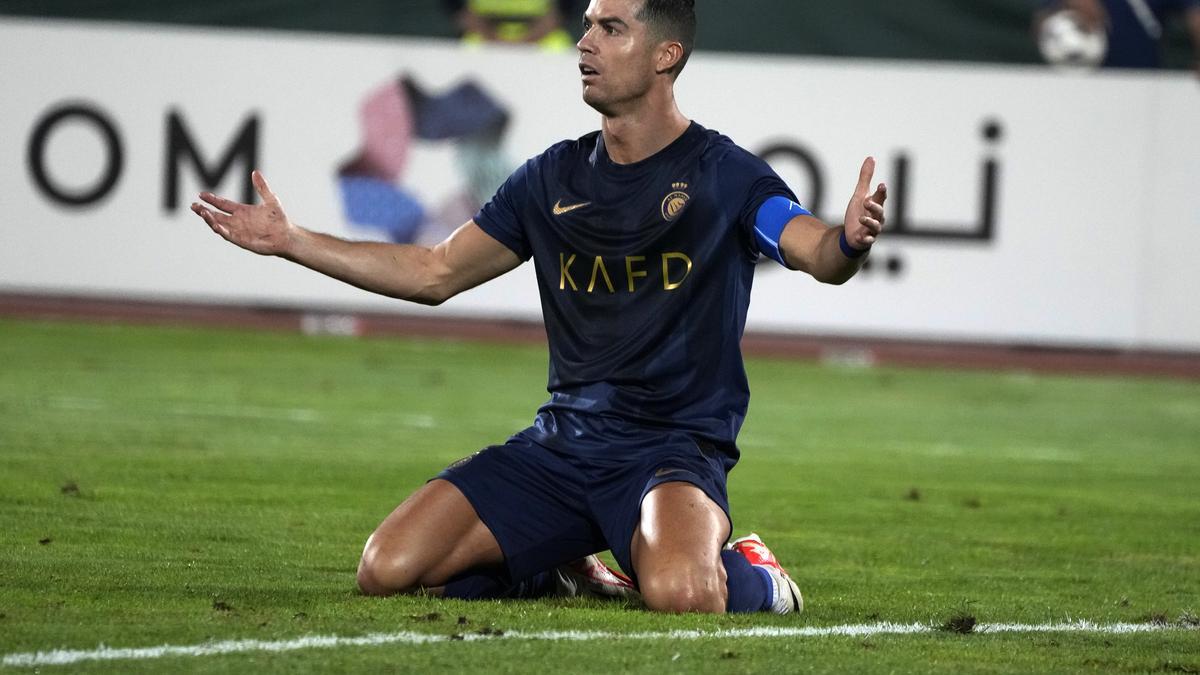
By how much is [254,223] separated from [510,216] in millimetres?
781

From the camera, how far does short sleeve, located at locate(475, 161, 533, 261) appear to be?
18.3 feet

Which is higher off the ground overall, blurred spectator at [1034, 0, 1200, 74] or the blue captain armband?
blurred spectator at [1034, 0, 1200, 74]

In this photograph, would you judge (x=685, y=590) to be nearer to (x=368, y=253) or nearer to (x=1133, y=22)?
(x=368, y=253)

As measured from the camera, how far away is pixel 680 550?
489cm

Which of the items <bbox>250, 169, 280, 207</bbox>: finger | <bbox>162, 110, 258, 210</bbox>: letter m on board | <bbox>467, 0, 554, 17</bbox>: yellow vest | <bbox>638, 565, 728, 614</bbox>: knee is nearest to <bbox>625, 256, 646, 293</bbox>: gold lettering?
<bbox>638, 565, 728, 614</bbox>: knee

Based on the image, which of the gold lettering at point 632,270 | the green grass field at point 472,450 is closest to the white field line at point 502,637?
the green grass field at point 472,450

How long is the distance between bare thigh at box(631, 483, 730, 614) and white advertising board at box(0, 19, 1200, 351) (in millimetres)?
10055

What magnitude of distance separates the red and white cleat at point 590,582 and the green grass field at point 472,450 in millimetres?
203

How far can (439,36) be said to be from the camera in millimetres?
15219

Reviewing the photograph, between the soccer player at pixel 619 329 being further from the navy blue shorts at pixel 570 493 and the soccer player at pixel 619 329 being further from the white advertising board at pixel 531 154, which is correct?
the white advertising board at pixel 531 154

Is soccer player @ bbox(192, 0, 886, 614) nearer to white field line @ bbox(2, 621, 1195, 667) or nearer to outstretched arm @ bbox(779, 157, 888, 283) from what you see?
outstretched arm @ bbox(779, 157, 888, 283)

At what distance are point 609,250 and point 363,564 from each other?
1100mm

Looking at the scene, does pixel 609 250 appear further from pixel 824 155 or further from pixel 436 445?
pixel 824 155

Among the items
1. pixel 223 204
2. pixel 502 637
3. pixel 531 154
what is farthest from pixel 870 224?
pixel 531 154
